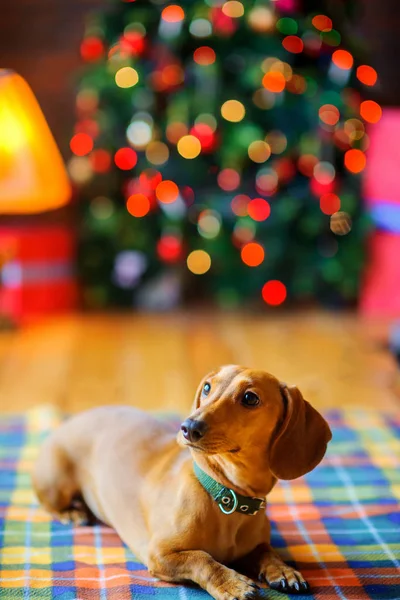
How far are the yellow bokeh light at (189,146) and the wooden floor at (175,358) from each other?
0.82 meters

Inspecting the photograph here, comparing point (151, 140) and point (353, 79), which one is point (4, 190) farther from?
point (353, 79)

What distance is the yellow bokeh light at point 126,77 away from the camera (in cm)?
394

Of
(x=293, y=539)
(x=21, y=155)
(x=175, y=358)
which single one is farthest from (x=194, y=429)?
(x=175, y=358)

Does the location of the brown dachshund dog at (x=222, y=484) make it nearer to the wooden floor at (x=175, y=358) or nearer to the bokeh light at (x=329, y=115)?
the wooden floor at (x=175, y=358)

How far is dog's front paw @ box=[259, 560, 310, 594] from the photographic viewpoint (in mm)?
1652

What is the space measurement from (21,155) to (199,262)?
78.8 inches

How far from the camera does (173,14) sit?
3871 millimetres

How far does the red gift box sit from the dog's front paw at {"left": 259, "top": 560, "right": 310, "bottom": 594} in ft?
8.62

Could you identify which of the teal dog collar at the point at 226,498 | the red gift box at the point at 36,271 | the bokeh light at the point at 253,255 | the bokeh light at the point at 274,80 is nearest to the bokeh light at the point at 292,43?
the bokeh light at the point at 274,80

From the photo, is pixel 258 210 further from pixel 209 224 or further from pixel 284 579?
pixel 284 579

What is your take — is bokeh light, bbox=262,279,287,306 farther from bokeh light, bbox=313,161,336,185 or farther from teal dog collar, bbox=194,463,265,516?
teal dog collar, bbox=194,463,265,516

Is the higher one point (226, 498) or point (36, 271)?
point (226, 498)

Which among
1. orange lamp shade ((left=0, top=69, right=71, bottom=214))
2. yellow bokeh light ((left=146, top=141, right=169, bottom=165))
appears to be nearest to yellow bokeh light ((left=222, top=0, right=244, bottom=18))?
yellow bokeh light ((left=146, top=141, right=169, bottom=165))

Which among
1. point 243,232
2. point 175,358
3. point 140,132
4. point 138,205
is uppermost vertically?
point 140,132
